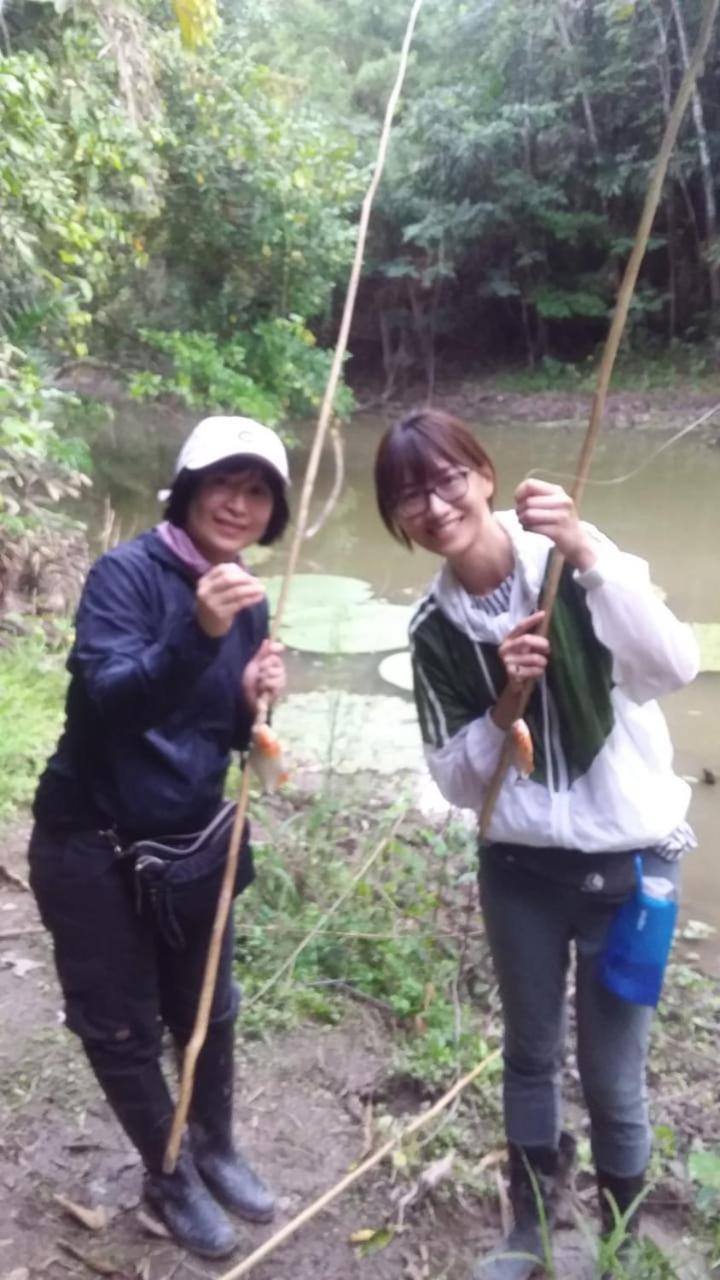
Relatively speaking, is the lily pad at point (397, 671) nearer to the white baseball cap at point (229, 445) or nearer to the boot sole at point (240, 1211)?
the boot sole at point (240, 1211)

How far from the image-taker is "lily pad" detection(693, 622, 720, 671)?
226 inches

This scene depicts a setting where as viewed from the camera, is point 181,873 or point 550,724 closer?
point 550,724

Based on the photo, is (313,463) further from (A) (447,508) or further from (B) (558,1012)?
(B) (558,1012)

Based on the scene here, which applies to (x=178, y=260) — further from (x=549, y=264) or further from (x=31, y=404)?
(x=549, y=264)

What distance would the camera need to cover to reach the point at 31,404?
4.63 m

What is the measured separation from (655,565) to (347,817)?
15.7 ft

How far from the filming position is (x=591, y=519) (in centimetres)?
954

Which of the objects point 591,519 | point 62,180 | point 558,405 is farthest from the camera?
point 558,405

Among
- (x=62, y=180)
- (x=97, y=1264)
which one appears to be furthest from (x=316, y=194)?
(x=97, y=1264)

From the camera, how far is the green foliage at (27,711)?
388cm

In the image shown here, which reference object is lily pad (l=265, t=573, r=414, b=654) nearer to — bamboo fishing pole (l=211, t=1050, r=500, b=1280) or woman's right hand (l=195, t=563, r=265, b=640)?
bamboo fishing pole (l=211, t=1050, r=500, b=1280)

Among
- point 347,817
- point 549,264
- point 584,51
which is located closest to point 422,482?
point 347,817

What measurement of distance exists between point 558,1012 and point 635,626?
704mm

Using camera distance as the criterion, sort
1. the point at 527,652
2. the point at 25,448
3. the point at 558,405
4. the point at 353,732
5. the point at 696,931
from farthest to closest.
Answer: the point at 558,405 → the point at 353,732 → the point at 25,448 → the point at 696,931 → the point at 527,652
